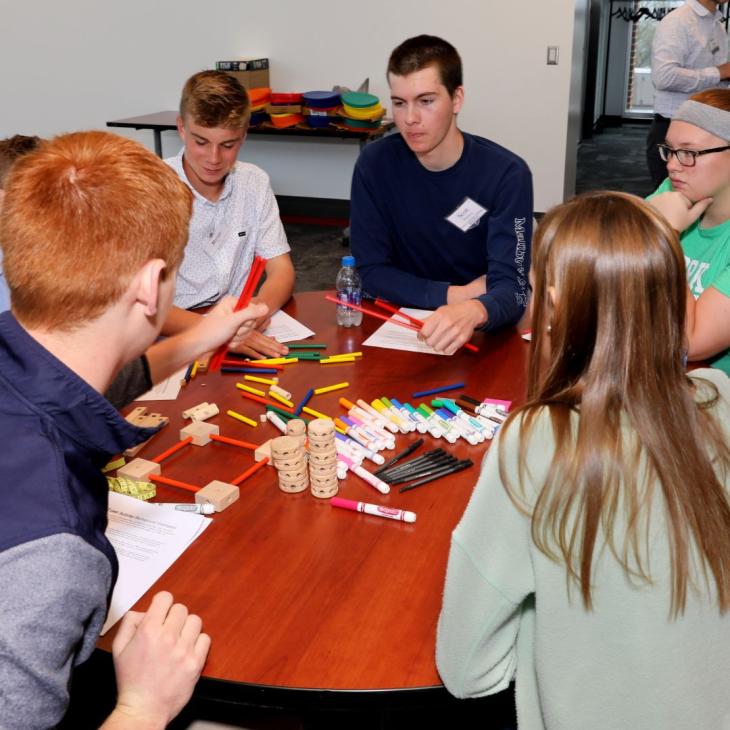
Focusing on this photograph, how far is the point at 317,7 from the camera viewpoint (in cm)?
636

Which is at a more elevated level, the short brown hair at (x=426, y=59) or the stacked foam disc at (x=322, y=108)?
the short brown hair at (x=426, y=59)

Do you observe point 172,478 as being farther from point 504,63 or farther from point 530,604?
point 504,63

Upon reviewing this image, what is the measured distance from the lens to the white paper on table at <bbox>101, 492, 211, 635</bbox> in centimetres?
129

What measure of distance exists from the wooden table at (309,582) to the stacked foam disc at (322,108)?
177 inches

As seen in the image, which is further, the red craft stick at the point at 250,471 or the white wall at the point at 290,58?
the white wall at the point at 290,58

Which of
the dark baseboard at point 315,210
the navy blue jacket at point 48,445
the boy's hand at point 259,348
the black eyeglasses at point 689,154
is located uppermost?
the black eyeglasses at point 689,154

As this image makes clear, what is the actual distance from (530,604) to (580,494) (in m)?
0.25

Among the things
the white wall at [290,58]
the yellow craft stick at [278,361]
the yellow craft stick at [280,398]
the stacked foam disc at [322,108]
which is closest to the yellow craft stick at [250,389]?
the yellow craft stick at [280,398]

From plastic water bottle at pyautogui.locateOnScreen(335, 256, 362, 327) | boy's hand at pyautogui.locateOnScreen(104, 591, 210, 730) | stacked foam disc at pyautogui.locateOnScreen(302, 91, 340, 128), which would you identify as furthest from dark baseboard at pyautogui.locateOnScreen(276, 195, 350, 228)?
boy's hand at pyautogui.locateOnScreen(104, 591, 210, 730)

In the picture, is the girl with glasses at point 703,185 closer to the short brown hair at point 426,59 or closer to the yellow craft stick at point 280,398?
the short brown hair at point 426,59

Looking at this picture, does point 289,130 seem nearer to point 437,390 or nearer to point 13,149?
point 13,149

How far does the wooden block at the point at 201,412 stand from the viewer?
1.83 m

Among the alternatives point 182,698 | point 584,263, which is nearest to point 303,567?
point 182,698

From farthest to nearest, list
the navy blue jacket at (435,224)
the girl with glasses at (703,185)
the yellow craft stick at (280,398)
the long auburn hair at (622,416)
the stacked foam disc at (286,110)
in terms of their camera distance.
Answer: the stacked foam disc at (286,110), the navy blue jacket at (435,224), the girl with glasses at (703,185), the yellow craft stick at (280,398), the long auburn hair at (622,416)
